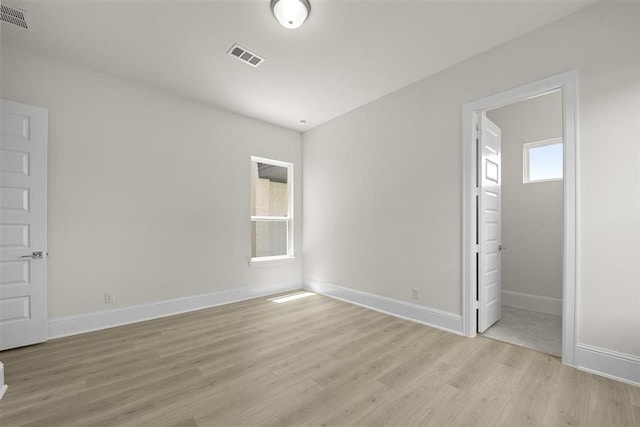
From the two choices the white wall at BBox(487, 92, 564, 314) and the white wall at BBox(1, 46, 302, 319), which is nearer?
the white wall at BBox(1, 46, 302, 319)

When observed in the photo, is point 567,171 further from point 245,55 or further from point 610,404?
point 245,55

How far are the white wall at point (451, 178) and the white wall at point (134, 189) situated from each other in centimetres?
144

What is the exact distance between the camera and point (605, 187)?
81.8 inches

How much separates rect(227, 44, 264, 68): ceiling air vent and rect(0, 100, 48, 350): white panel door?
2026mm

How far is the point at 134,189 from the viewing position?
3291mm

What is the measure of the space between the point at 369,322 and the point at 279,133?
3460 mm

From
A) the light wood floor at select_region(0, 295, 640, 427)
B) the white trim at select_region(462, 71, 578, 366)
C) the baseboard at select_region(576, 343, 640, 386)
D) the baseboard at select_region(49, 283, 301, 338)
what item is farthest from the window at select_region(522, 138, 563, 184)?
the baseboard at select_region(49, 283, 301, 338)

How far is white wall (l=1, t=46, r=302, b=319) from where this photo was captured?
111 inches

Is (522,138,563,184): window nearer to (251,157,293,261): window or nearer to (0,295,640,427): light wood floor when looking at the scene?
(0,295,640,427): light wood floor

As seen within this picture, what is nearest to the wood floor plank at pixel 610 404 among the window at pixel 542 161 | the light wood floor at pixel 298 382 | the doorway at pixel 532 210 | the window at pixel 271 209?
the light wood floor at pixel 298 382

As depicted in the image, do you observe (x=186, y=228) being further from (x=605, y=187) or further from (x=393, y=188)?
(x=605, y=187)

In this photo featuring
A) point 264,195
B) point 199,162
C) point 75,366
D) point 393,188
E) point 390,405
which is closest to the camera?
point 390,405

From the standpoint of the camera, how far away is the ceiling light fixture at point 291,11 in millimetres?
2047

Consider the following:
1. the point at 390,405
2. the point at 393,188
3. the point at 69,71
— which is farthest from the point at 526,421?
the point at 69,71
